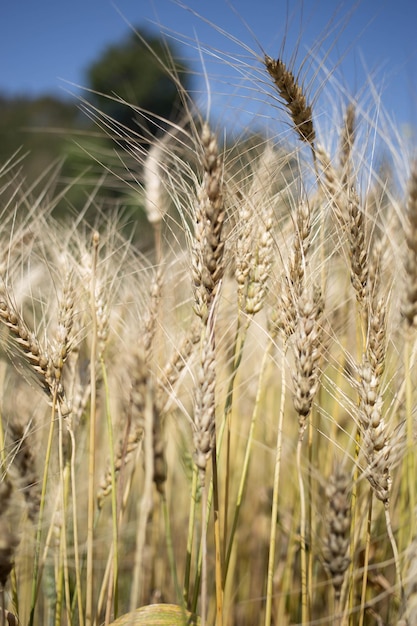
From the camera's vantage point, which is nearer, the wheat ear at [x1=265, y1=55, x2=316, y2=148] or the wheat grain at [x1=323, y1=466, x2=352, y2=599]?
the wheat grain at [x1=323, y1=466, x2=352, y2=599]

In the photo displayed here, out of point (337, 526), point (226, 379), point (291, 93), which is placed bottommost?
point (337, 526)

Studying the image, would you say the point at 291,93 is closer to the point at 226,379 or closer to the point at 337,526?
the point at 226,379

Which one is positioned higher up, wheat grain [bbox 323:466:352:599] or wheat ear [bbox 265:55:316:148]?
wheat ear [bbox 265:55:316:148]

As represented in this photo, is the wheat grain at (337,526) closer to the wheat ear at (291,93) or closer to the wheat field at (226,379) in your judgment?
the wheat field at (226,379)

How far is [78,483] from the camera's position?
4.87 ft

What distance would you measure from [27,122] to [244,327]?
2395cm

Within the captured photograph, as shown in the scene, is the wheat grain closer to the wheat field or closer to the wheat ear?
the wheat field

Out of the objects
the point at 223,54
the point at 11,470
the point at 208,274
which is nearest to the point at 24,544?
the point at 11,470

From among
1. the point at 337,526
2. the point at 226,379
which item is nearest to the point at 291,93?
the point at 226,379

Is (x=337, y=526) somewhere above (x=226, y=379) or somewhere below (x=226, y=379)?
below

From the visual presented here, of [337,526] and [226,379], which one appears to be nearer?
[337,526]

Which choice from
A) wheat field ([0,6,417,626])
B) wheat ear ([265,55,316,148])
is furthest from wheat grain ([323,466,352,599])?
wheat ear ([265,55,316,148])

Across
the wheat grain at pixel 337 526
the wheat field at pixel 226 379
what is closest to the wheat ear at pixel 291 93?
the wheat field at pixel 226 379

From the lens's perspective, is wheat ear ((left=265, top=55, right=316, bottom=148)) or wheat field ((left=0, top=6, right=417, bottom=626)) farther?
wheat ear ((left=265, top=55, right=316, bottom=148))
